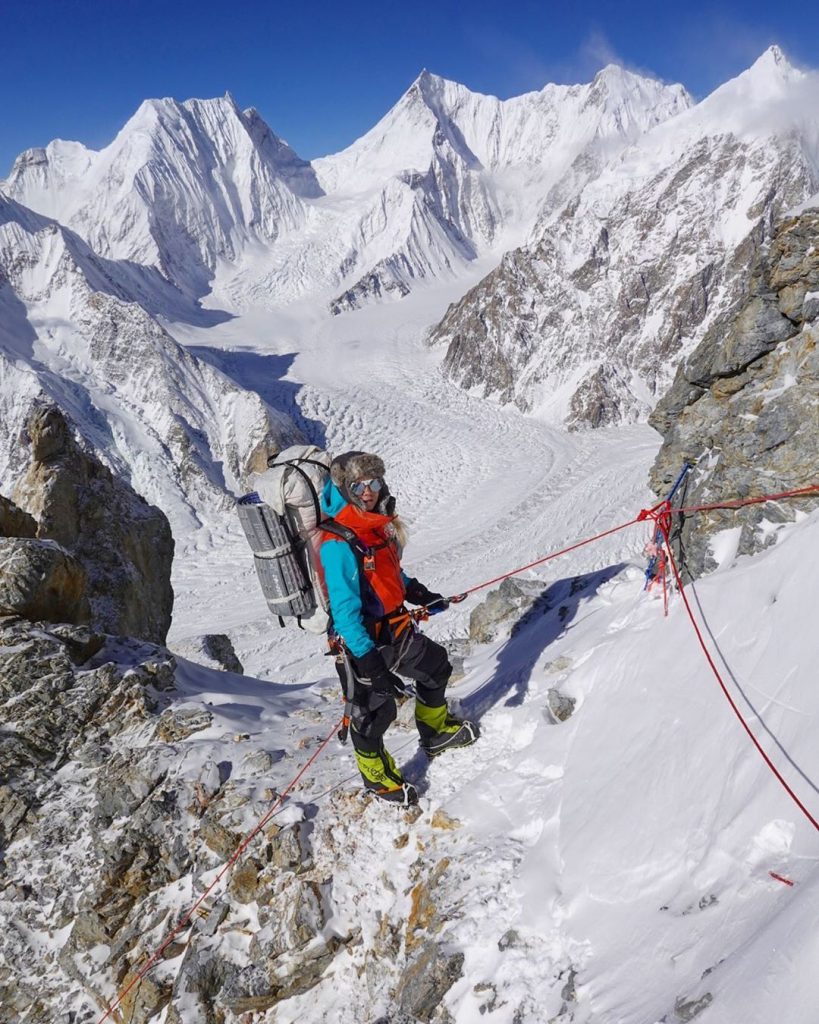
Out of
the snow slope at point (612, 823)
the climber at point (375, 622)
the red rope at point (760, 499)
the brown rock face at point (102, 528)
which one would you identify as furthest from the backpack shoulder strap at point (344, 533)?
the brown rock face at point (102, 528)

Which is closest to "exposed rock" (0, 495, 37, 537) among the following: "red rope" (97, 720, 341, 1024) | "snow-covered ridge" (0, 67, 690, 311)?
"red rope" (97, 720, 341, 1024)

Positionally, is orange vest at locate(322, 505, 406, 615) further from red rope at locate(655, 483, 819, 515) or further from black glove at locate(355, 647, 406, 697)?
red rope at locate(655, 483, 819, 515)

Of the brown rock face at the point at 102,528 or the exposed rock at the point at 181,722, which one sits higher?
the brown rock face at the point at 102,528

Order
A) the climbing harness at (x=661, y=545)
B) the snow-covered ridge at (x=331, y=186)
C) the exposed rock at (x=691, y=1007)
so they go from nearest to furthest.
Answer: the exposed rock at (x=691, y=1007) < the climbing harness at (x=661, y=545) < the snow-covered ridge at (x=331, y=186)

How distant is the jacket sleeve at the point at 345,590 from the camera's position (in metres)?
4.64

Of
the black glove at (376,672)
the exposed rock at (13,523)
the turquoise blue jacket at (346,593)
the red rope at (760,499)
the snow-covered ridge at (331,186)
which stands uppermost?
the snow-covered ridge at (331,186)

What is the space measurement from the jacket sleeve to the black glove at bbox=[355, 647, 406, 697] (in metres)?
0.13

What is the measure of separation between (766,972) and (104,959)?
492cm

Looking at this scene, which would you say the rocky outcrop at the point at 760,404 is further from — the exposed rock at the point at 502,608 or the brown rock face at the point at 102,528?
the brown rock face at the point at 102,528

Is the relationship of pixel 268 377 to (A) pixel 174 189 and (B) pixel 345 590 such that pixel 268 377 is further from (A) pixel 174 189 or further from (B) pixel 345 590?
(A) pixel 174 189

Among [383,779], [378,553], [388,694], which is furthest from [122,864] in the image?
[378,553]

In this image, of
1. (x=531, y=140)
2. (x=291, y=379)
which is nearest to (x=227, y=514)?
(x=291, y=379)

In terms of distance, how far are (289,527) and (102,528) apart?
452 inches

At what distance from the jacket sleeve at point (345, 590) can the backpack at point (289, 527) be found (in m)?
0.25
